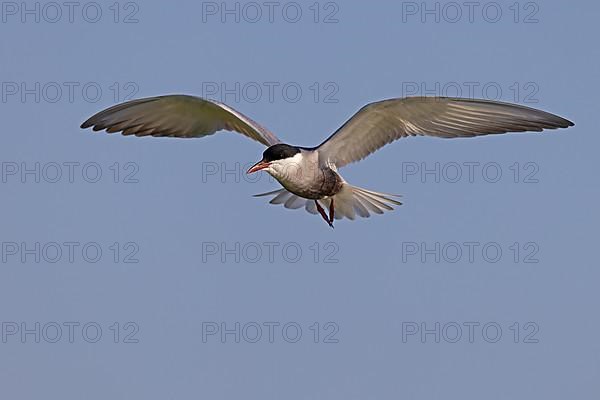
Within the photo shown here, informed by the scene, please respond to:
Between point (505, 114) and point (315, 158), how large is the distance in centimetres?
179

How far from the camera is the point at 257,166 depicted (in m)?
9.61

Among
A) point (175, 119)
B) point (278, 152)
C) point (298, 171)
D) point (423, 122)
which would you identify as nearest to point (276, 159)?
point (278, 152)

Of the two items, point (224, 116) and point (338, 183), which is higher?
point (224, 116)

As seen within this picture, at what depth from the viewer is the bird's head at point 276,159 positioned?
9.58 meters

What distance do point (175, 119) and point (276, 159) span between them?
165 cm

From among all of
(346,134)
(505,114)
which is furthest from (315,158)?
(505,114)

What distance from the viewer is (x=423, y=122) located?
32.5 feet

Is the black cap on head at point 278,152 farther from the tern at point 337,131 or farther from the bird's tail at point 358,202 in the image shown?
the bird's tail at point 358,202

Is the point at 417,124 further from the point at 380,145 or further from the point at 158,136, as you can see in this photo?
the point at 158,136

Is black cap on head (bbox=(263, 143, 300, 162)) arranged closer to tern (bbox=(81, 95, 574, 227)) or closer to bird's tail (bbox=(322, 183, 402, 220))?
tern (bbox=(81, 95, 574, 227))

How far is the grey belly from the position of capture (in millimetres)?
9859

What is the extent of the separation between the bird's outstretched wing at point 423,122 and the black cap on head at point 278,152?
54cm

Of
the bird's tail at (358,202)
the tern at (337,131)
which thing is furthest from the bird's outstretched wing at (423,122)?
the bird's tail at (358,202)

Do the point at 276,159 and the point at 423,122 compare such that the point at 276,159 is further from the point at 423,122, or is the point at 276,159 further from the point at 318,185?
the point at 423,122
